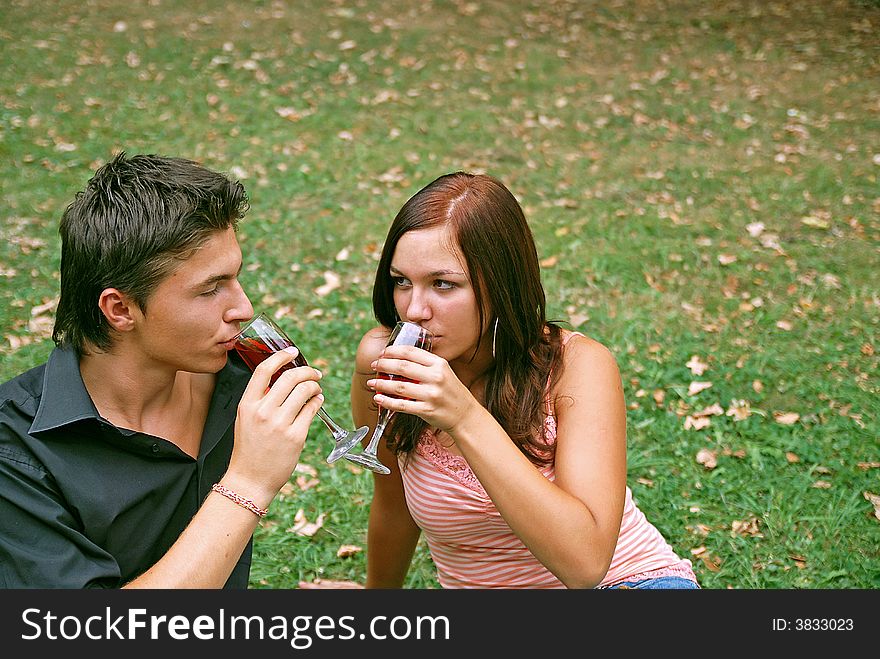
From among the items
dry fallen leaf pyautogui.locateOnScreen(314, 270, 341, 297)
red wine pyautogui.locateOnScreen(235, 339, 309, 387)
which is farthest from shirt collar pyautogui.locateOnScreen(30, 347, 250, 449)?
dry fallen leaf pyautogui.locateOnScreen(314, 270, 341, 297)

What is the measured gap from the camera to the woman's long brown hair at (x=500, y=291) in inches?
116

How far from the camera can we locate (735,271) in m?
7.35

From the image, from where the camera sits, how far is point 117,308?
2.68m

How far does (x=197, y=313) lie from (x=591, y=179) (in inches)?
270

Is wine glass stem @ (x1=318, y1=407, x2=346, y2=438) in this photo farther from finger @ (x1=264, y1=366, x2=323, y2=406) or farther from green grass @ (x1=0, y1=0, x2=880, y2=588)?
green grass @ (x1=0, y1=0, x2=880, y2=588)

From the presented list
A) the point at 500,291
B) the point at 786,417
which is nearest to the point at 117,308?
the point at 500,291

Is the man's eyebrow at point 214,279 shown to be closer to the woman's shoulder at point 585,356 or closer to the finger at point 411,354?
the finger at point 411,354

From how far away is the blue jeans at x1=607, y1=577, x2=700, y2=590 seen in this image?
3.21 m

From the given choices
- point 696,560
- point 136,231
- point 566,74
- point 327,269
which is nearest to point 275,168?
point 327,269

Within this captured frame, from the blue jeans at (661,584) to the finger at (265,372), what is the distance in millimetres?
1472

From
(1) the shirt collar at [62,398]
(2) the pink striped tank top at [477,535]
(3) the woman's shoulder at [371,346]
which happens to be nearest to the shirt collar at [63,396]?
(1) the shirt collar at [62,398]

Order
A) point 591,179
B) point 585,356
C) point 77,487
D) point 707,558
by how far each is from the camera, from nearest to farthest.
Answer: point 77,487, point 585,356, point 707,558, point 591,179

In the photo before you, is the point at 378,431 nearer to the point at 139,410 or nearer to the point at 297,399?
the point at 297,399

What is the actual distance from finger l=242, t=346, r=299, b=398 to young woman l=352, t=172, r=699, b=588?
25cm
